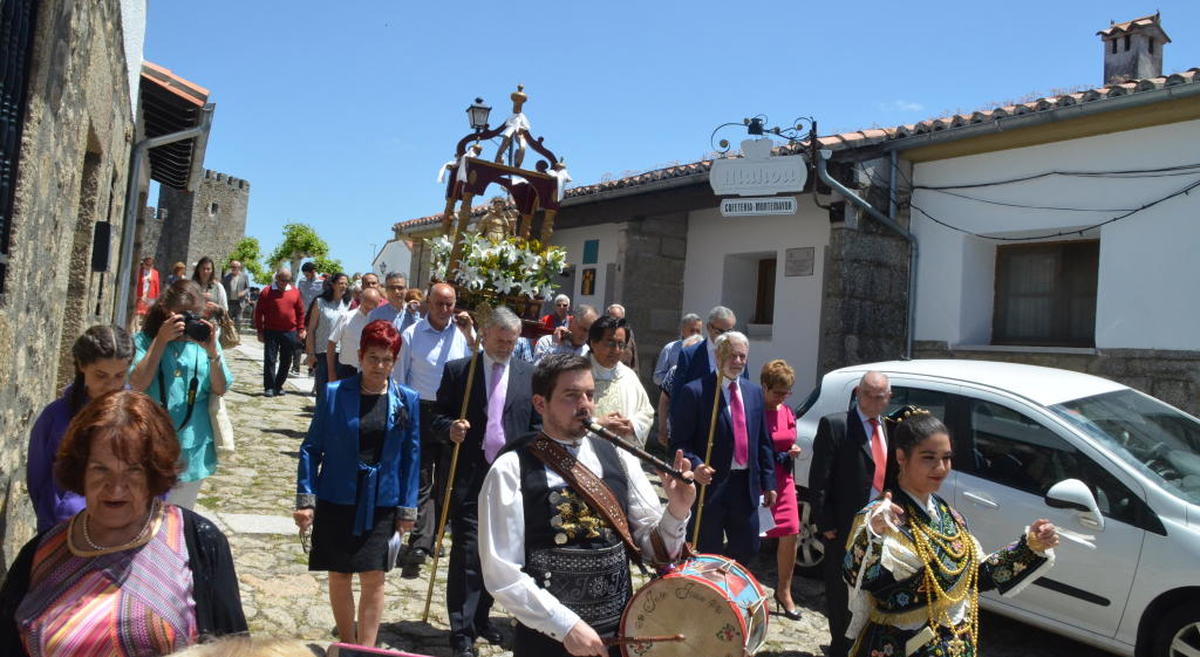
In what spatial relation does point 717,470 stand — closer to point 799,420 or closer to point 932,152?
point 799,420

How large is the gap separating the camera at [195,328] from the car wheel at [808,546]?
4.09 m

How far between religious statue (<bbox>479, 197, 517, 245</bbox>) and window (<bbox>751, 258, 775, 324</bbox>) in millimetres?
6076

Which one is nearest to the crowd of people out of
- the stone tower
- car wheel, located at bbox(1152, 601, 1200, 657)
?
car wheel, located at bbox(1152, 601, 1200, 657)

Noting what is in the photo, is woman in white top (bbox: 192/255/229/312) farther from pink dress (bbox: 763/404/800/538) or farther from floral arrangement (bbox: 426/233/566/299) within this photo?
pink dress (bbox: 763/404/800/538)

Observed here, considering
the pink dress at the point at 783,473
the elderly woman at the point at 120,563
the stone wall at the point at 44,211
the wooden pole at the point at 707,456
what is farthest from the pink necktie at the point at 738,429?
the stone wall at the point at 44,211

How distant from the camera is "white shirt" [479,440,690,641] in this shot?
2508mm

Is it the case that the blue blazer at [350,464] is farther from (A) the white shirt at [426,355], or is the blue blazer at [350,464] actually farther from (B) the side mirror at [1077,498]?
(B) the side mirror at [1077,498]

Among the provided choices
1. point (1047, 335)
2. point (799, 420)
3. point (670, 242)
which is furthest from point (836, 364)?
point (670, 242)

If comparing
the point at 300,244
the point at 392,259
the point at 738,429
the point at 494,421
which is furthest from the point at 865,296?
the point at 300,244

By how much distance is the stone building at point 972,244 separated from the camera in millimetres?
7879

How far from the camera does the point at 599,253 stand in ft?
46.5

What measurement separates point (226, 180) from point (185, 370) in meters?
59.8

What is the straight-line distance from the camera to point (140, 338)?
4.23m

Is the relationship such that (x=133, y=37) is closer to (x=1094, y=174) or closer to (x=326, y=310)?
(x=326, y=310)
